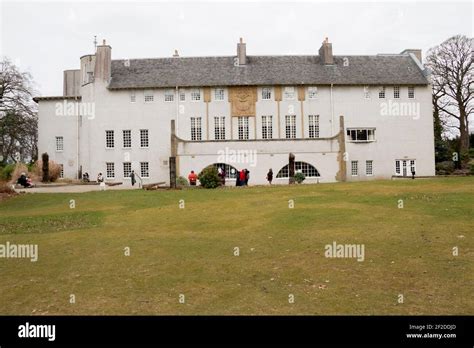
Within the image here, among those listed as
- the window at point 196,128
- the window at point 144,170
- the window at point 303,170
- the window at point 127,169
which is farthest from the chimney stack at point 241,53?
the window at point 127,169

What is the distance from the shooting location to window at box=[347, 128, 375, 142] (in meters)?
48.0

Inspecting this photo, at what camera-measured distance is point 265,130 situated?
48062 millimetres

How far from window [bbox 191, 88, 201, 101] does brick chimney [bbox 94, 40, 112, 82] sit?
9738 mm

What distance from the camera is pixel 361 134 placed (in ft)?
158

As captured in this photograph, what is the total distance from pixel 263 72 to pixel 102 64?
1827 centimetres

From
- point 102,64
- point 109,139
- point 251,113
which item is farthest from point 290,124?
point 102,64

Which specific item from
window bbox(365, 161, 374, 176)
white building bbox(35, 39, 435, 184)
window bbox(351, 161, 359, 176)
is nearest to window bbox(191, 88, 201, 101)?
white building bbox(35, 39, 435, 184)

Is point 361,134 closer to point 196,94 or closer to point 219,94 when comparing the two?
point 219,94

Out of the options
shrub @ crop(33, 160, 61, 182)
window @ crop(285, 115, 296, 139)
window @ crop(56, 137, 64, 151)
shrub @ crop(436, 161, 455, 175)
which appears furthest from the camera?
window @ crop(56, 137, 64, 151)

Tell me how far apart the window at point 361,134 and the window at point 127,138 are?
24.6 metres

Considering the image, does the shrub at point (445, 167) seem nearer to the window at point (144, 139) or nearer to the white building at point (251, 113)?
the white building at point (251, 113)

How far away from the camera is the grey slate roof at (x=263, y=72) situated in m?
47.9

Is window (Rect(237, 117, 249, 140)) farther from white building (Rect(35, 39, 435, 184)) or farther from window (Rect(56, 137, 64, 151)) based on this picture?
window (Rect(56, 137, 64, 151))

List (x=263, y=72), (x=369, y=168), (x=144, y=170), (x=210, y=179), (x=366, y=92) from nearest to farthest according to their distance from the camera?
(x=210, y=179) → (x=369, y=168) → (x=144, y=170) → (x=366, y=92) → (x=263, y=72)
